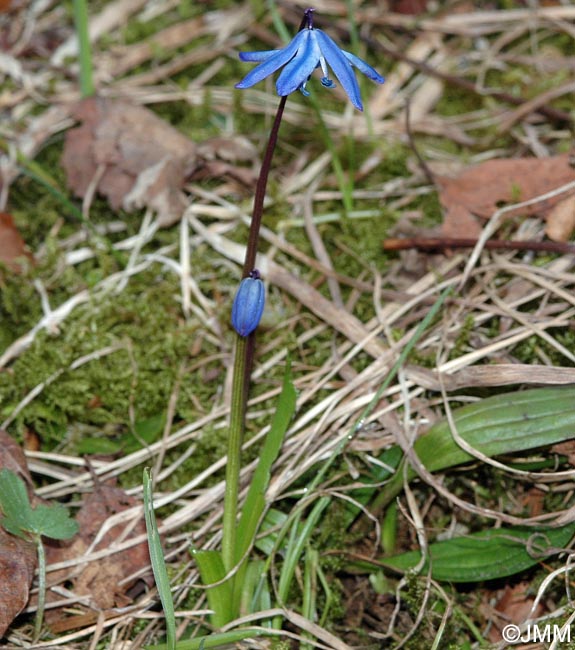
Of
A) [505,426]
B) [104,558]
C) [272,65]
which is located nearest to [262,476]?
[104,558]

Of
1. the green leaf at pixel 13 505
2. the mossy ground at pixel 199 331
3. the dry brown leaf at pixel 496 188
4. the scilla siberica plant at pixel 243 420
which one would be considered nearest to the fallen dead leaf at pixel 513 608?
the mossy ground at pixel 199 331

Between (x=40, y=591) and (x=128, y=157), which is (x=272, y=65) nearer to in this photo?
(x=40, y=591)

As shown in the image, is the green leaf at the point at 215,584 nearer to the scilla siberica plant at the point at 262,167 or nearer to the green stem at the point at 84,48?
the scilla siberica plant at the point at 262,167

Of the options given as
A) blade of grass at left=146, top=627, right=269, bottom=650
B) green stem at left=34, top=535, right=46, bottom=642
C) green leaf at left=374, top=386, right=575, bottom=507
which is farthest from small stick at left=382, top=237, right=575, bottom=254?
green stem at left=34, top=535, right=46, bottom=642

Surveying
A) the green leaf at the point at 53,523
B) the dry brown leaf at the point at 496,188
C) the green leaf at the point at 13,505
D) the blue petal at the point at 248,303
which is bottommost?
the green leaf at the point at 53,523

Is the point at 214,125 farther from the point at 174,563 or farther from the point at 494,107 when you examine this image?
the point at 174,563

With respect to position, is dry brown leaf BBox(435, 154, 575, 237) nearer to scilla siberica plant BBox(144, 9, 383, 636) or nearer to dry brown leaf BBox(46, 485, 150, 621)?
scilla siberica plant BBox(144, 9, 383, 636)
